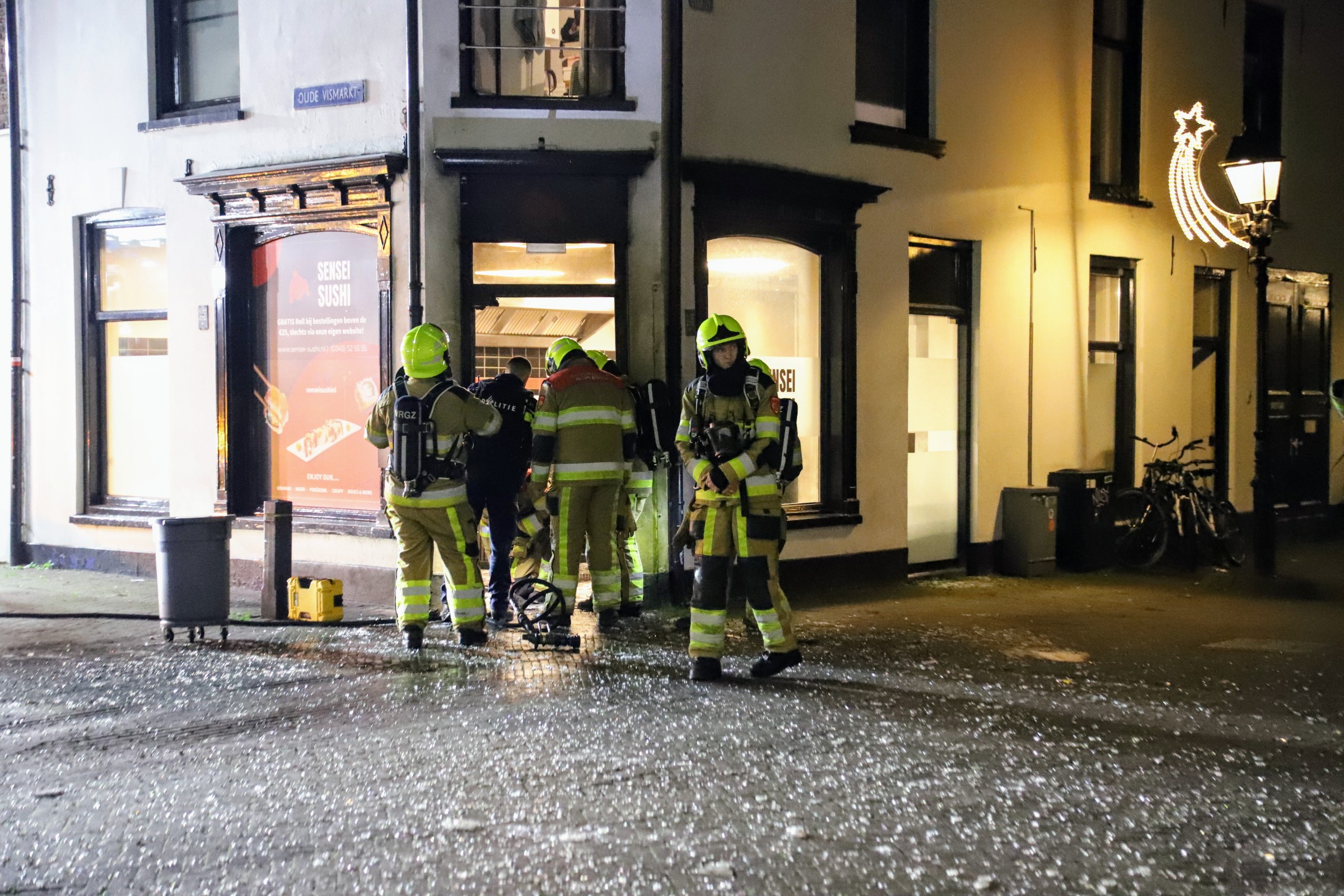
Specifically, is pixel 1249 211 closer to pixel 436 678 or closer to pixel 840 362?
pixel 840 362

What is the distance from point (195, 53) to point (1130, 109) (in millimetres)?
9874

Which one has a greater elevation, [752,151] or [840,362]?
[752,151]

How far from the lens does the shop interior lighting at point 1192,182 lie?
14.0 m

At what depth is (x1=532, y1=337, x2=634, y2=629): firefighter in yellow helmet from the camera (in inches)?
352

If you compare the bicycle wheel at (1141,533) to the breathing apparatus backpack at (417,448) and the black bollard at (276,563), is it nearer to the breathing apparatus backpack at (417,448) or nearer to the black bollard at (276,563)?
the breathing apparatus backpack at (417,448)

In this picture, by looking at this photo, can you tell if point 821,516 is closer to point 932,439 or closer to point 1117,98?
point 932,439

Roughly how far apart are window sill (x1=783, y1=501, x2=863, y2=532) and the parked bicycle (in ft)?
11.5

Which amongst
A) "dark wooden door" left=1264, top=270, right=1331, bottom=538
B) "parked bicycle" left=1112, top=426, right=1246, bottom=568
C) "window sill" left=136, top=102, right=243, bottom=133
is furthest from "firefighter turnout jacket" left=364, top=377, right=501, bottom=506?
"dark wooden door" left=1264, top=270, right=1331, bottom=538

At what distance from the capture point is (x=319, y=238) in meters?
10.9

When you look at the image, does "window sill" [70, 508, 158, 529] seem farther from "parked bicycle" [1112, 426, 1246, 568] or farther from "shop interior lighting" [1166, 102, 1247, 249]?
"shop interior lighting" [1166, 102, 1247, 249]

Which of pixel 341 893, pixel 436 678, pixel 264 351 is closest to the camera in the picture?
pixel 341 893

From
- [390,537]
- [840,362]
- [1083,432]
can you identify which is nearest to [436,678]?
[390,537]

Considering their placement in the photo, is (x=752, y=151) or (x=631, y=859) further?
(x=752, y=151)

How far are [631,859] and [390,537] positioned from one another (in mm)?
6331
